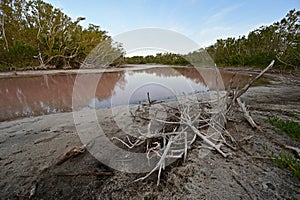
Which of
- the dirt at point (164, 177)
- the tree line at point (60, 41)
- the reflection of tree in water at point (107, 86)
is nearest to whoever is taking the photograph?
the dirt at point (164, 177)

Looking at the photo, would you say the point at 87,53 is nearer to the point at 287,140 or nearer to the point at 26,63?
the point at 26,63

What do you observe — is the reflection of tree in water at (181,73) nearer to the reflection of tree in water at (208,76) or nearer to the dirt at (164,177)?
the reflection of tree in water at (208,76)

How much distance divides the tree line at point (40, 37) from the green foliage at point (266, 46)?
19.8 m

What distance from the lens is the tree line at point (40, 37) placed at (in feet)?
63.1

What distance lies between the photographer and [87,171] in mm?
1983

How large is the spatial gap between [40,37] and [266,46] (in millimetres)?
27627

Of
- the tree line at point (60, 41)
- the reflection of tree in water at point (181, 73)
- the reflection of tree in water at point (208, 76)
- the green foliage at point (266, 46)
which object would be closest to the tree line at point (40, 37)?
the tree line at point (60, 41)

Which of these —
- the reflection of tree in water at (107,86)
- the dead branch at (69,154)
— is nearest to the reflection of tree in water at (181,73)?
the reflection of tree in water at (107,86)

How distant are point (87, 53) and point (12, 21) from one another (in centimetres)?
1093

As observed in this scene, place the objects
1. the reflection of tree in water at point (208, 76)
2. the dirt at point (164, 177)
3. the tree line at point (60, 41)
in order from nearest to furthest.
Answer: the dirt at point (164, 177)
the reflection of tree in water at point (208, 76)
the tree line at point (60, 41)

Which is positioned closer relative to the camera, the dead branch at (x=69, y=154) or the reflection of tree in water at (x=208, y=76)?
the dead branch at (x=69, y=154)

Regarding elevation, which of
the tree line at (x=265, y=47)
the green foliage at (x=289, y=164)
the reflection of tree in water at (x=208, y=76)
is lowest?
the reflection of tree in water at (x=208, y=76)

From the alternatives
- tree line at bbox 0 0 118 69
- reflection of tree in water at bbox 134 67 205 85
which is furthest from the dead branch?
tree line at bbox 0 0 118 69

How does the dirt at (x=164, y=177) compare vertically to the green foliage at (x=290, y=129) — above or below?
below
